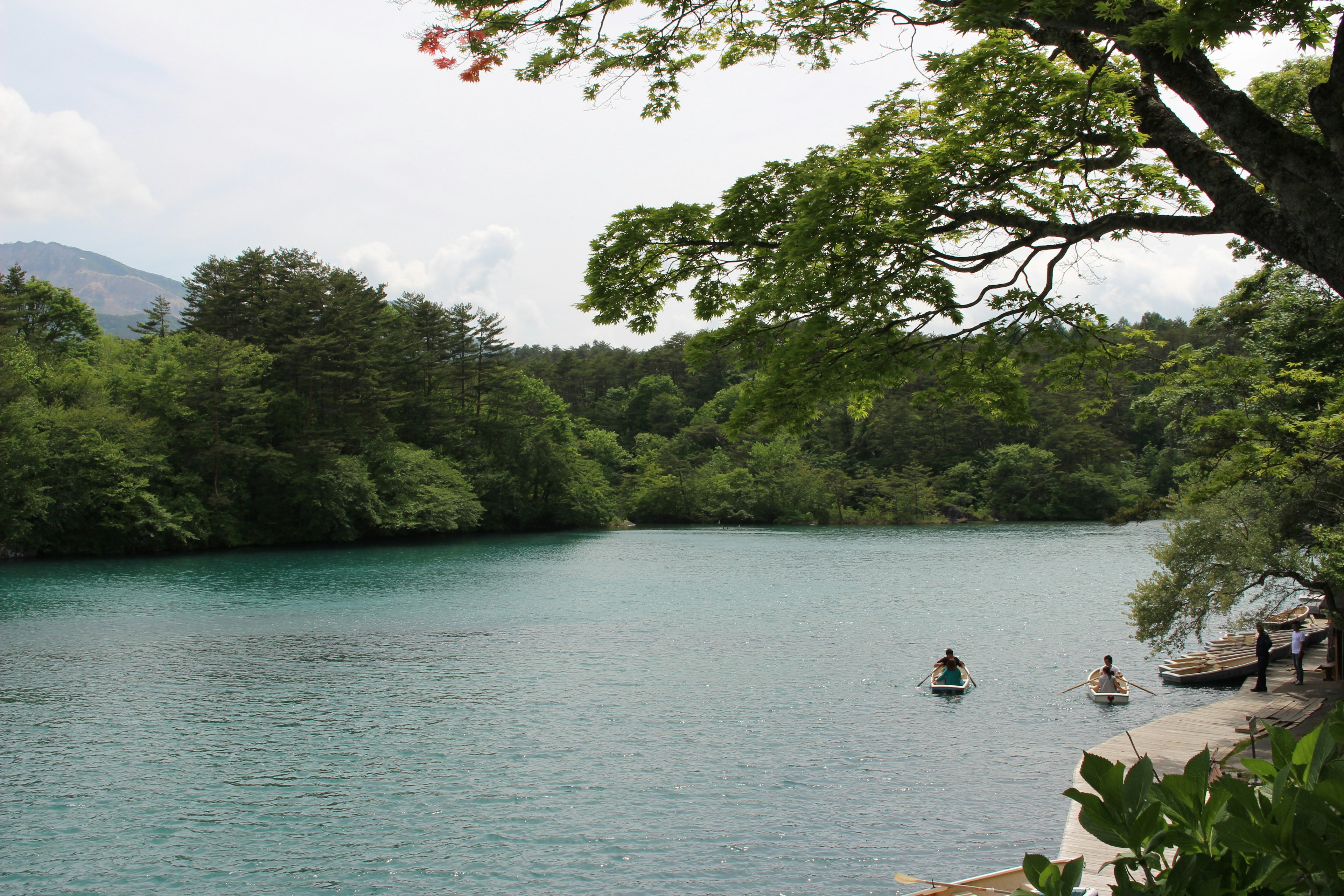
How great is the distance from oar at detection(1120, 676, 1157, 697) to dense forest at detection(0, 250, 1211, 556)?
12.6 ft

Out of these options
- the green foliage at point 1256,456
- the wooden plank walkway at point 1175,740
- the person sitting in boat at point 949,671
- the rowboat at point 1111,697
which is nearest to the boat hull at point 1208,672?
the green foliage at point 1256,456

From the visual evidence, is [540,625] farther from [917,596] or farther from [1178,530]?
[1178,530]

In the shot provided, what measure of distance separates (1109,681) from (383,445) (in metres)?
49.4

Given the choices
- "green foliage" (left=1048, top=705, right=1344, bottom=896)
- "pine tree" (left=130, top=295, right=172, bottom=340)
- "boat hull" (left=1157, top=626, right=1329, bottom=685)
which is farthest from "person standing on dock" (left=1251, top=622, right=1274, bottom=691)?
"pine tree" (left=130, top=295, right=172, bottom=340)

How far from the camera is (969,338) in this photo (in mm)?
8734

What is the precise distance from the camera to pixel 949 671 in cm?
1861

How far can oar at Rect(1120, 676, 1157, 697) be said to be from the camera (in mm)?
18172

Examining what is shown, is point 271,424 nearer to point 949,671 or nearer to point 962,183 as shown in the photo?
point 949,671

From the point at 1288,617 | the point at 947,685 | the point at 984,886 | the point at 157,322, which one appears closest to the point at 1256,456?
the point at 984,886

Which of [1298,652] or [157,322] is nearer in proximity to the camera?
[1298,652]

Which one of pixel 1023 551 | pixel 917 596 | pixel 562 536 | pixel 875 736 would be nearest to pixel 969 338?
pixel 875 736

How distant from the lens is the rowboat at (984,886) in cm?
791

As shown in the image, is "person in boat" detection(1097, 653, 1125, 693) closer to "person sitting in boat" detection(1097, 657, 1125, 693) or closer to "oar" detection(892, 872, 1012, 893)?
"person sitting in boat" detection(1097, 657, 1125, 693)

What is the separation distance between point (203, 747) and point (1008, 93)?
15.2m
